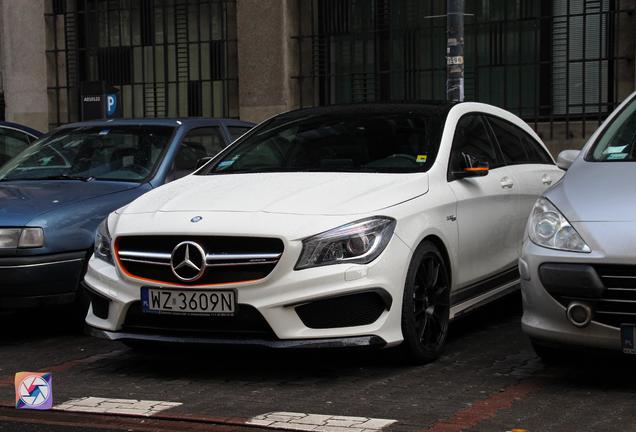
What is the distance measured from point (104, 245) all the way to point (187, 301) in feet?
2.73

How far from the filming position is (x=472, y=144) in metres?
7.35

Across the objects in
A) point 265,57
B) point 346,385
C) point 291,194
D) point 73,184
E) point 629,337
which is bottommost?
point 346,385

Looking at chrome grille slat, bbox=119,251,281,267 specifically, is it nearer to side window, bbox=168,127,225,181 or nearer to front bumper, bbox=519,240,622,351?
front bumper, bbox=519,240,622,351

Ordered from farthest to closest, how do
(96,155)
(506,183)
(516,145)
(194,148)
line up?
1. (194,148)
2. (96,155)
3. (516,145)
4. (506,183)

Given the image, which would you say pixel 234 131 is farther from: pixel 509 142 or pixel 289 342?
pixel 289 342

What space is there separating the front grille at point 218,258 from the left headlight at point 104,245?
0.34 m

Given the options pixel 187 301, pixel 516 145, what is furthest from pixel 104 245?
pixel 516 145

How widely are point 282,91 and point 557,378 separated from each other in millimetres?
11849

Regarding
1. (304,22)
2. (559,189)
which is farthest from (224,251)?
(304,22)

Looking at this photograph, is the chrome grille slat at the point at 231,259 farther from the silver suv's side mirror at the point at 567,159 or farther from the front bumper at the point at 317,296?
the silver suv's side mirror at the point at 567,159

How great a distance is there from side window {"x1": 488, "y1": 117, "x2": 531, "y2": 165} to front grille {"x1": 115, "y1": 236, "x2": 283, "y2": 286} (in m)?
2.60

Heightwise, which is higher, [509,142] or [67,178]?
[509,142]

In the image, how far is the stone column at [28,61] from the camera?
19.4 m

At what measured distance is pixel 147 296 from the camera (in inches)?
238
